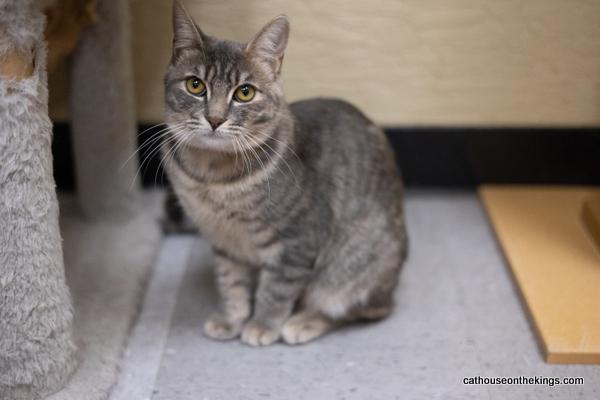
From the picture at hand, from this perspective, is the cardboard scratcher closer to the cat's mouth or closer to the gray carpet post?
the cat's mouth

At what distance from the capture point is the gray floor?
1.58m

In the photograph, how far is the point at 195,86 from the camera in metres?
1.52

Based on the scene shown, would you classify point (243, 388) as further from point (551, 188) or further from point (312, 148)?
point (551, 188)

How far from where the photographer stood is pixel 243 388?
1586 mm

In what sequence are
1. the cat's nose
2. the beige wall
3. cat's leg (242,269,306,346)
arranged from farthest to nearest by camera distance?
the beige wall < cat's leg (242,269,306,346) < the cat's nose

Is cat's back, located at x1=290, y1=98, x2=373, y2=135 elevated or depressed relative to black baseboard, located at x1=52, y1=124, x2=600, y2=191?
elevated

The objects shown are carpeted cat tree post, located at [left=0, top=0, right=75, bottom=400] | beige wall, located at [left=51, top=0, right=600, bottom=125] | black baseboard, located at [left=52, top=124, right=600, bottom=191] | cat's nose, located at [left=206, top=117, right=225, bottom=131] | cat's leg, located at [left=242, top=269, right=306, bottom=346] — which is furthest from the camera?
black baseboard, located at [left=52, top=124, right=600, bottom=191]

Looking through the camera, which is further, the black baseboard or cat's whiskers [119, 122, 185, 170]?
the black baseboard

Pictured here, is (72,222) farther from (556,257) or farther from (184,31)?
(556,257)

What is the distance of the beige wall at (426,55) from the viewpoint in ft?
6.24

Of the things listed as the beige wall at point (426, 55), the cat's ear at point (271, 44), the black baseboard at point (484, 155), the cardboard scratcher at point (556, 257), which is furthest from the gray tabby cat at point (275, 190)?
the black baseboard at point (484, 155)

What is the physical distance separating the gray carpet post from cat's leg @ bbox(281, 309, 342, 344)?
705 mm

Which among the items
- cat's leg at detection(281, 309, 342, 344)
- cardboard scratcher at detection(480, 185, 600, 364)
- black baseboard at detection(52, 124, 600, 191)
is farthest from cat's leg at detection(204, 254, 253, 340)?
cardboard scratcher at detection(480, 185, 600, 364)

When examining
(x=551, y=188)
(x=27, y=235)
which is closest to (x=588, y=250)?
(x=551, y=188)
